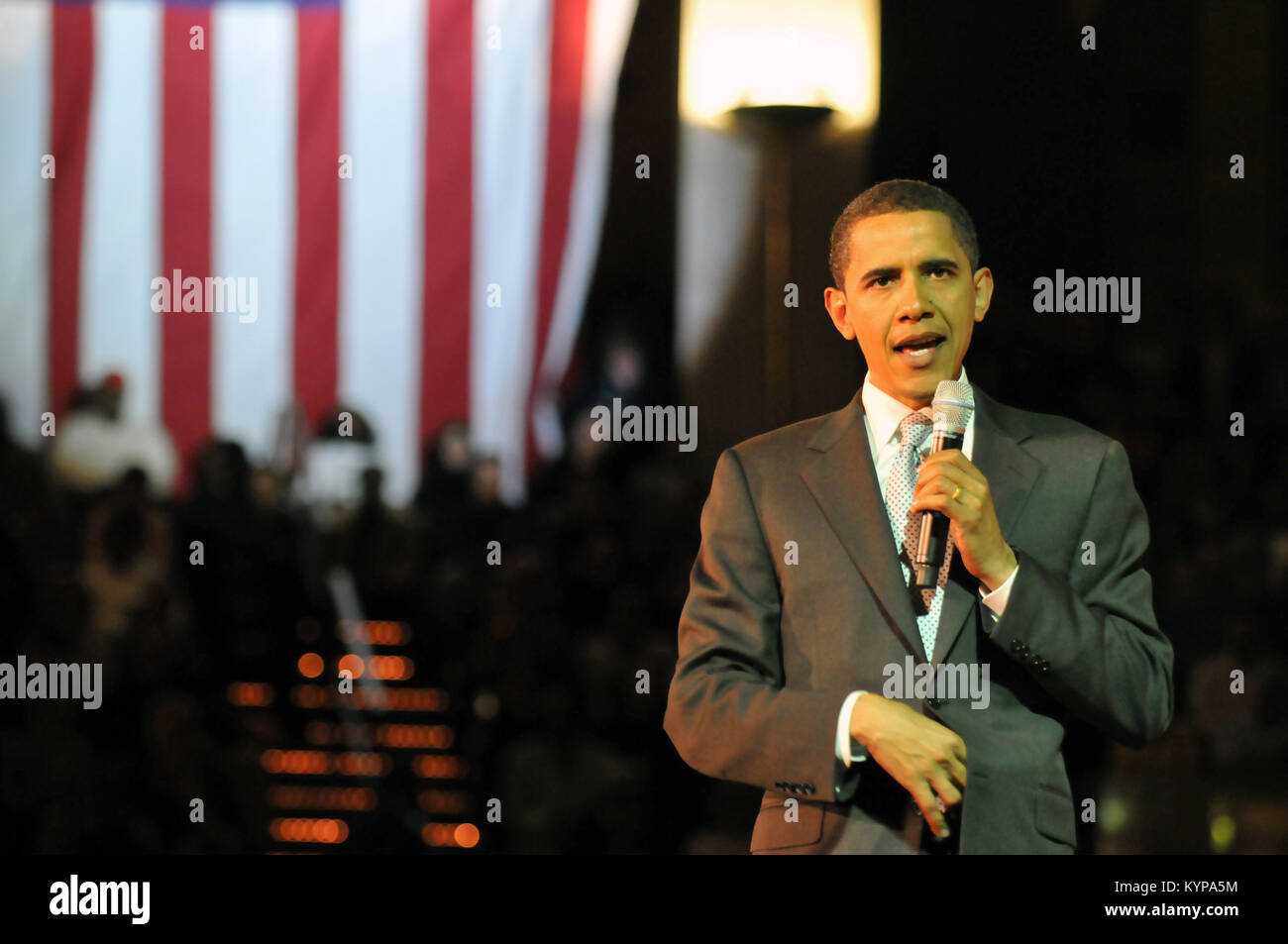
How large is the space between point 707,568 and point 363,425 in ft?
8.10

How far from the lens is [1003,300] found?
3756mm

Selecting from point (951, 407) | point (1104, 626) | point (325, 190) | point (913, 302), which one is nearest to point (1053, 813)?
point (1104, 626)

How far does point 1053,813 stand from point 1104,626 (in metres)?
0.28

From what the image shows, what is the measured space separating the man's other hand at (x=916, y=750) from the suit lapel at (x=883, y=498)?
0.15 meters

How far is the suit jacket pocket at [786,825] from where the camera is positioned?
233 cm

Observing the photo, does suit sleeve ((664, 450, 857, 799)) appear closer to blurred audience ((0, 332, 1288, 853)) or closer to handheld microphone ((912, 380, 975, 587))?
handheld microphone ((912, 380, 975, 587))

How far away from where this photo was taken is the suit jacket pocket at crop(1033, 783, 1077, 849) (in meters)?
2.31

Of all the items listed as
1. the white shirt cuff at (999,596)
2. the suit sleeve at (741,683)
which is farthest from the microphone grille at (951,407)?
the suit sleeve at (741,683)

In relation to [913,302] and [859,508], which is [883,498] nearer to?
[859,508]

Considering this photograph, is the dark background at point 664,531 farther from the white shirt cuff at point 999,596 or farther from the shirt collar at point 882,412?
the white shirt cuff at point 999,596

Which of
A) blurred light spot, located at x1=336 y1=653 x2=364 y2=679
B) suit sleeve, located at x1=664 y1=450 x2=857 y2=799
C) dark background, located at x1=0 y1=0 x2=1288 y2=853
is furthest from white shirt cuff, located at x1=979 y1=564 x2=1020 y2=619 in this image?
blurred light spot, located at x1=336 y1=653 x2=364 y2=679

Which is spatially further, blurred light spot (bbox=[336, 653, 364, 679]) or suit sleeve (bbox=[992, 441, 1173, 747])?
blurred light spot (bbox=[336, 653, 364, 679])

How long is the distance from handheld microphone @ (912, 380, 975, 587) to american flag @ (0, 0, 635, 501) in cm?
253
